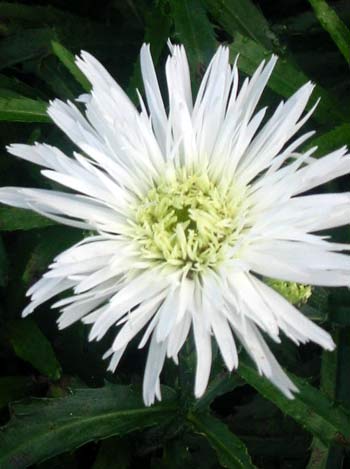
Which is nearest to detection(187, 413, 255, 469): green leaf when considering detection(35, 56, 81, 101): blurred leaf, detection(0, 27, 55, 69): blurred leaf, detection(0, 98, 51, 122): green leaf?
detection(0, 98, 51, 122): green leaf

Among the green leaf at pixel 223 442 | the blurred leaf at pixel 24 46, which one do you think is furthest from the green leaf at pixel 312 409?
the blurred leaf at pixel 24 46

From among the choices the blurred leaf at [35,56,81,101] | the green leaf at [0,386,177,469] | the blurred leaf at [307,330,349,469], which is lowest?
the blurred leaf at [307,330,349,469]

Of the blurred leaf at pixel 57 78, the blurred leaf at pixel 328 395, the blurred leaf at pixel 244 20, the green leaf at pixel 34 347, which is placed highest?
the blurred leaf at pixel 57 78

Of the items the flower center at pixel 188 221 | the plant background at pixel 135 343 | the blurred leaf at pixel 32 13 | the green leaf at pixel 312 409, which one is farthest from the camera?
the blurred leaf at pixel 32 13

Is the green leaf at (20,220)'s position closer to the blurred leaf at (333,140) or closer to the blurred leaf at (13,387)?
the blurred leaf at (13,387)

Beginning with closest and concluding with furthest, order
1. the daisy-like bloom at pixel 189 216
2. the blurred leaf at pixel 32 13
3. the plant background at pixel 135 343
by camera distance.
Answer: the daisy-like bloom at pixel 189 216 < the plant background at pixel 135 343 < the blurred leaf at pixel 32 13

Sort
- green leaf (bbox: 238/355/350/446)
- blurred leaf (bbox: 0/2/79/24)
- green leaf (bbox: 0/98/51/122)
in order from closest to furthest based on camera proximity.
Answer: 1. green leaf (bbox: 238/355/350/446)
2. green leaf (bbox: 0/98/51/122)
3. blurred leaf (bbox: 0/2/79/24)

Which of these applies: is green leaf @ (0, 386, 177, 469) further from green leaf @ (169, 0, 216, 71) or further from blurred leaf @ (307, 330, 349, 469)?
green leaf @ (169, 0, 216, 71)
